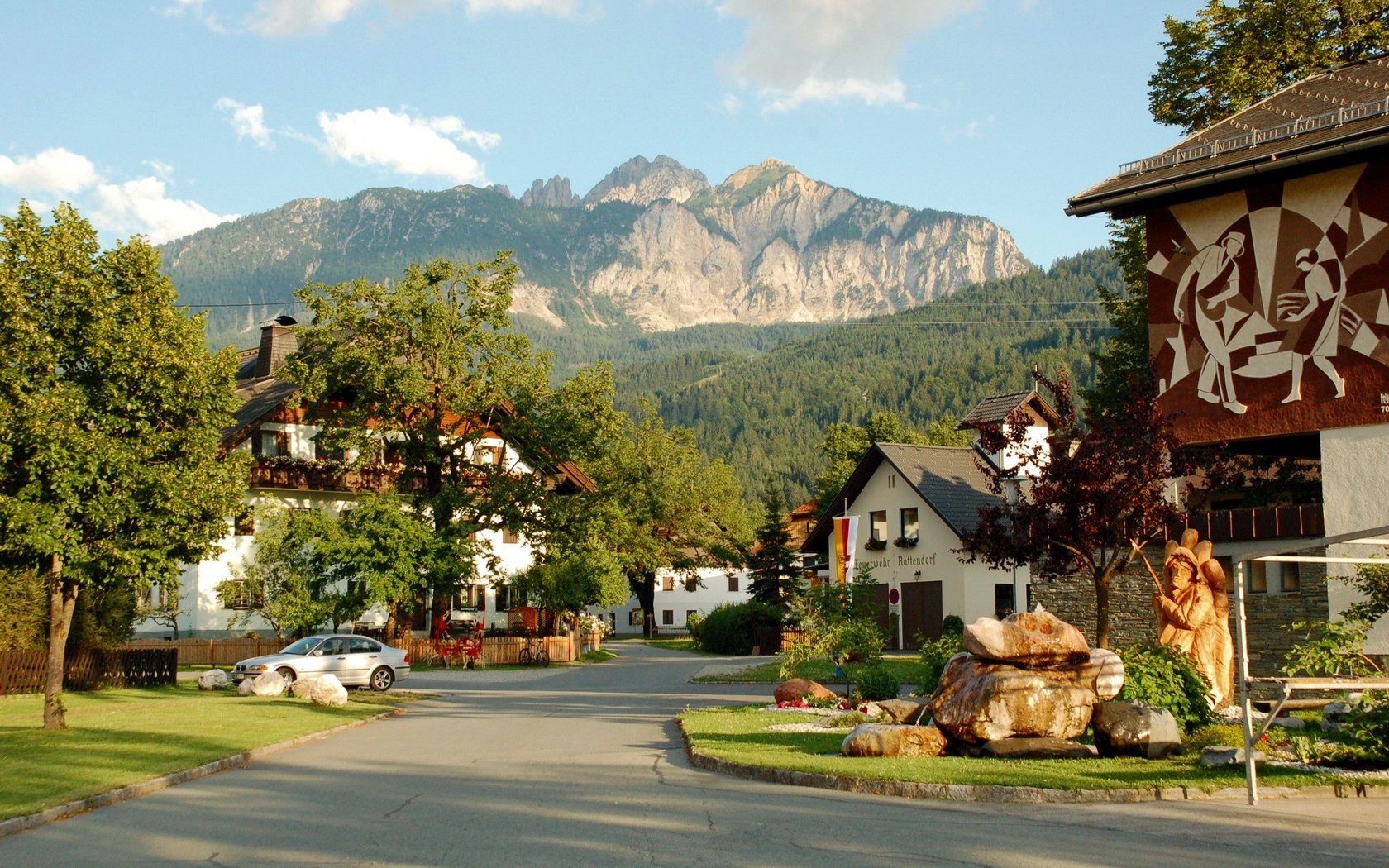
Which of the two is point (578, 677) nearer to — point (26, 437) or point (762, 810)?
point (26, 437)

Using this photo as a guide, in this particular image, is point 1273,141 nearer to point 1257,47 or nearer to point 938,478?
point 1257,47

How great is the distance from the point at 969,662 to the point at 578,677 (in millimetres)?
24554

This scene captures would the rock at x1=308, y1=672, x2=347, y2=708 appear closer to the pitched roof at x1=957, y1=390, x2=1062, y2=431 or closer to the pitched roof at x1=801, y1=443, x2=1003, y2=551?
the pitched roof at x1=957, y1=390, x2=1062, y2=431

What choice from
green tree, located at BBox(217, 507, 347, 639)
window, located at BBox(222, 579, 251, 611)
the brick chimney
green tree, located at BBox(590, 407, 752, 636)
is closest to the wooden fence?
green tree, located at BBox(217, 507, 347, 639)

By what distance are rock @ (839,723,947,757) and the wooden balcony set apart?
1171cm

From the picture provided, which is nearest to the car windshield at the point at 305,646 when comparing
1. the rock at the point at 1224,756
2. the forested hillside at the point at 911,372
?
the rock at the point at 1224,756

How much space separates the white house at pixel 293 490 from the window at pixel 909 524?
46.2ft

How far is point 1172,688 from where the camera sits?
50.7 ft

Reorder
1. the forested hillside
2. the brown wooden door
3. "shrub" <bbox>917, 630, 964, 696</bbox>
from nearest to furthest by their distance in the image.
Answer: "shrub" <bbox>917, 630, 964, 696</bbox> < the brown wooden door < the forested hillside

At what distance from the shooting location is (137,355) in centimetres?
2102

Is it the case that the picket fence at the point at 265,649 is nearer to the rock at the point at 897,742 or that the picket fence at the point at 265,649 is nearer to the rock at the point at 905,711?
the rock at the point at 905,711

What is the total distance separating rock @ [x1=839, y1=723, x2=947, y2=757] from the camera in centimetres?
1515

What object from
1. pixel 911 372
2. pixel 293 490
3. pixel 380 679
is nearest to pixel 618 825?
pixel 380 679

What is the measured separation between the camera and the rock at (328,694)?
2678cm
